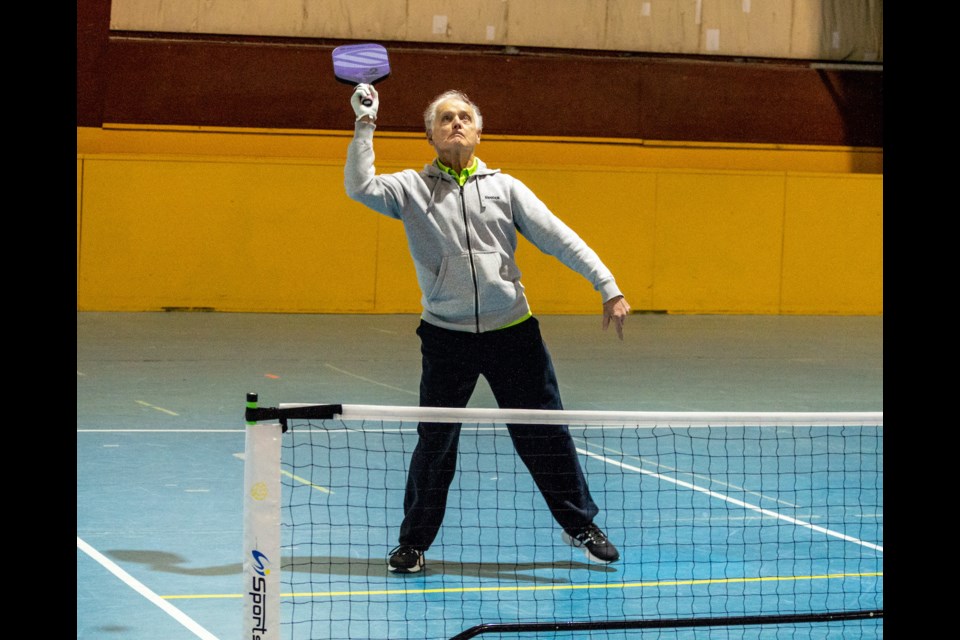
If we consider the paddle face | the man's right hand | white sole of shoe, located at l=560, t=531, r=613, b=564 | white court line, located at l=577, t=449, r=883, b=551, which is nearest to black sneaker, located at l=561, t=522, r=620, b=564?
white sole of shoe, located at l=560, t=531, r=613, b=564

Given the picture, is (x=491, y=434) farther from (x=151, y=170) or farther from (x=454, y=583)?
(x=151, y=170)

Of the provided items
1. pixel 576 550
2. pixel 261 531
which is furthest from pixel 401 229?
pixel 261 531

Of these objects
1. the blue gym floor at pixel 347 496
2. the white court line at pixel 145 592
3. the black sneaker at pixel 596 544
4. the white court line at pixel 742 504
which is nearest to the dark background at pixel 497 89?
the blue gym floor at pixel 347 496

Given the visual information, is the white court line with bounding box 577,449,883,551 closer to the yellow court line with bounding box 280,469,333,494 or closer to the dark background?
the yellow court line with bounding box 280,469,333,494

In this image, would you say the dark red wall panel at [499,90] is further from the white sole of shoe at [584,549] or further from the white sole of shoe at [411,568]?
the white sole of shoe at [411,568]

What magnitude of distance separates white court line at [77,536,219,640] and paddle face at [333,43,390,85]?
2.05 metres

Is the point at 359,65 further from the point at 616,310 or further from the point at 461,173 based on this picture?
the point at 616,310

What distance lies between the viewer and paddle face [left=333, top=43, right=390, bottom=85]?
5.14m

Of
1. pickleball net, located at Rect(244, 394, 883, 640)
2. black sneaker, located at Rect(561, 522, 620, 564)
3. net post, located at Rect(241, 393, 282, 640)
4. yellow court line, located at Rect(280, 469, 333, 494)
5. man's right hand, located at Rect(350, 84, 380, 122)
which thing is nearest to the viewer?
net post, located at Rect(241, 393, 282, 640)

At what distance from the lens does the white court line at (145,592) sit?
15.1 feet

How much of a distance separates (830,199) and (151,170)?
28.4 ft

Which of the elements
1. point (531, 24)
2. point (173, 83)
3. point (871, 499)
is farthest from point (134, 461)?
point (531, 24)

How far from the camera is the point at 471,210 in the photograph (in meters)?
5.36

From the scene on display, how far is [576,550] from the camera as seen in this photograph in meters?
5.83
